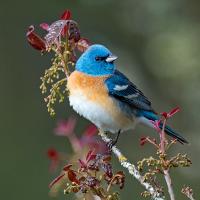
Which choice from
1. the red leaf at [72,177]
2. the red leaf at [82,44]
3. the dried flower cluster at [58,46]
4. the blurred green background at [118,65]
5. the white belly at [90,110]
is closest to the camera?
the red leaf at [72,177]

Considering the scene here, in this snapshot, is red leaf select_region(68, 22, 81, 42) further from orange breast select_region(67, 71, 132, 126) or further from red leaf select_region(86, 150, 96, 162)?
orange breast select_region(67, 71, 132, 126)

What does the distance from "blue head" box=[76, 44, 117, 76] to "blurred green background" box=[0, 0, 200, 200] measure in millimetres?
339

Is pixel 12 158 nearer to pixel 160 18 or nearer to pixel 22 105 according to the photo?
pixel 22 105

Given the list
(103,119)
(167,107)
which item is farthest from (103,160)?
(167,107)

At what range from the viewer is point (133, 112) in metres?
4.85

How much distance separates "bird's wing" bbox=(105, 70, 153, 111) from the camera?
4.72m

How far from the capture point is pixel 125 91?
4824 millimetres

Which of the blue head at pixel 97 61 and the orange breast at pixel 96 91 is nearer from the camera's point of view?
the orange breast at pixel 96 91

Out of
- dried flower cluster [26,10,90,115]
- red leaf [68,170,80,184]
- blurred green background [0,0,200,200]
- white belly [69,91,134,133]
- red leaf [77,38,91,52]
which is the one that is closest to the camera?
red leaf [68,170,80,184]

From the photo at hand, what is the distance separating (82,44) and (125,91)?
1502mm

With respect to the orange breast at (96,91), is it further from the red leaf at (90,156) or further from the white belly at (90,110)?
the red leaf at (90,156)

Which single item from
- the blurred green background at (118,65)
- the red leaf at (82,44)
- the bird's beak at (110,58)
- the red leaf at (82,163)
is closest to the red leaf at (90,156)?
the red leaf at (82,163)

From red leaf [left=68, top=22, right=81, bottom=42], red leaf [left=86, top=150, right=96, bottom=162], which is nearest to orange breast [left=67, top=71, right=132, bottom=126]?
red leaf [left=68, top=22, right=81, bottom=42]

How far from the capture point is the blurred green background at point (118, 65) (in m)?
4.88
